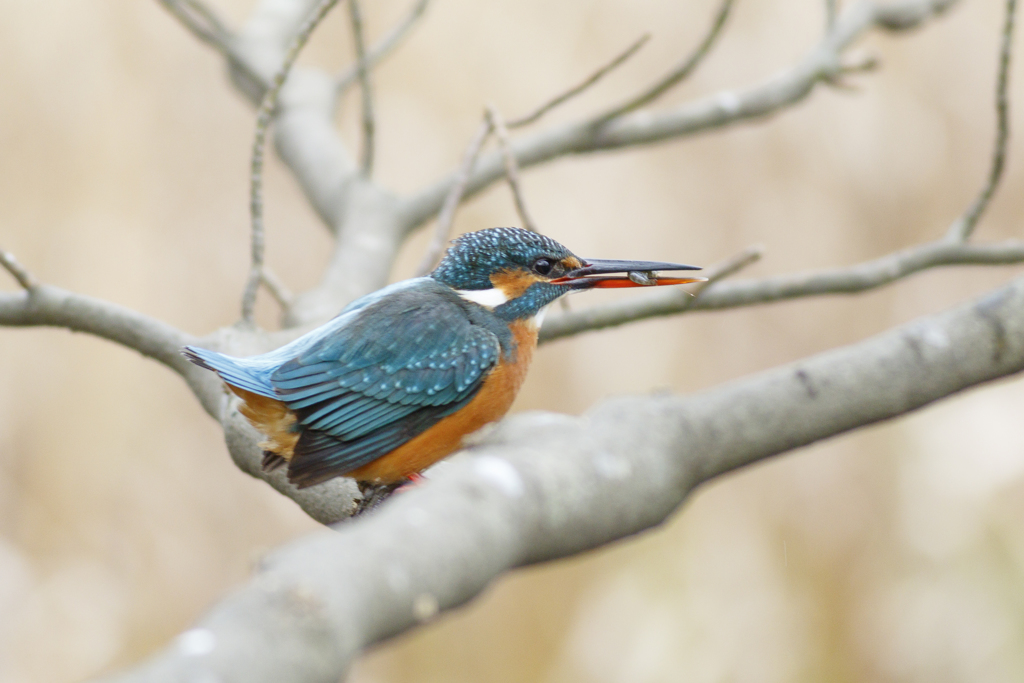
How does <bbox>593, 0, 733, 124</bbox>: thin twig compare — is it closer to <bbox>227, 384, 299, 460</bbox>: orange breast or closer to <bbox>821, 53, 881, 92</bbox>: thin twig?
<bbox>821, 53, 881, 92</bbox>: thin twig

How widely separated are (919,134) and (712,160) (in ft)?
3.00

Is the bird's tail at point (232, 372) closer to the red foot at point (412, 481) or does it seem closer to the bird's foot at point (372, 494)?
the bird's foot at point (372, 494)

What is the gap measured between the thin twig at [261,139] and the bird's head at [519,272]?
0.46 meters

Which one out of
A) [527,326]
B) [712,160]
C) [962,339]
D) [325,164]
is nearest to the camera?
[962,339]

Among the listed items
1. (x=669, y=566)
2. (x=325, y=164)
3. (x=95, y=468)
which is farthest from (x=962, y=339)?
(x=95, y=468)

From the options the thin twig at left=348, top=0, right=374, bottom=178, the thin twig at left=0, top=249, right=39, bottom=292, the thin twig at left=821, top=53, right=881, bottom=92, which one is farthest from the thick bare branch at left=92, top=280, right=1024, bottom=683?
the thin twig at left=821, top=53, right=881, bottom=92

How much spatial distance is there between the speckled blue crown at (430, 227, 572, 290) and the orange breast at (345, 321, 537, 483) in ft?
Result: 0.57

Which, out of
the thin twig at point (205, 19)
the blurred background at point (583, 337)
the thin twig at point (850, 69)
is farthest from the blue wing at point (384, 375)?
the blurred background at point (583, 337)

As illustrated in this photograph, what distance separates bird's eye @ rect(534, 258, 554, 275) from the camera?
88.9 inches

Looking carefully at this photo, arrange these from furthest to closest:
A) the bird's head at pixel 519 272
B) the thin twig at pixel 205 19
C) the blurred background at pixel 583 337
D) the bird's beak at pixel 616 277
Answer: the blurred background at pixel 583 337
the thin twig at pixel 205 19
the bird's head at pixel 519 272
the bird's beak at pixel 616 277

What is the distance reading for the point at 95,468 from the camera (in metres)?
4.09

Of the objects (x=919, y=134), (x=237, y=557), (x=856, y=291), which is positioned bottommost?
(x=237, y=557)

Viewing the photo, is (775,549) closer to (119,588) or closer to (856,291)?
(856,291)

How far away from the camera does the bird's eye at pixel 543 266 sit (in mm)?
2258
